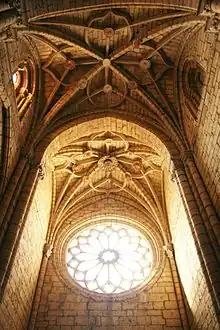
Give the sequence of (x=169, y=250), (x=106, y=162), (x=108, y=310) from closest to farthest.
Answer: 1. (x=108, y=310)
2. (x=169, y=250)
3. (x=106, y=162)

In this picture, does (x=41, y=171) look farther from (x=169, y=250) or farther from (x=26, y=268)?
(x=169, y=250)

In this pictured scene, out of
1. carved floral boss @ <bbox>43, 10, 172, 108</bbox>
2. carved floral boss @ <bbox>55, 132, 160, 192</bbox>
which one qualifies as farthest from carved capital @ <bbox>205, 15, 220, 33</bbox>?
carved floral boss @ <bbox>55, 132, 160, 192</bbox>

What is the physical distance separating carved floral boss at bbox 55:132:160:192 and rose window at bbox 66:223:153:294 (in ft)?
5.50

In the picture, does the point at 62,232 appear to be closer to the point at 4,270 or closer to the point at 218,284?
the point at 4,270

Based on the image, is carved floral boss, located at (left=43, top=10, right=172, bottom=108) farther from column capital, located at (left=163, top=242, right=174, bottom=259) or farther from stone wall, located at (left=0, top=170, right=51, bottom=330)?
column capital, located at (left=163, top=242, right=174, bottom=259)

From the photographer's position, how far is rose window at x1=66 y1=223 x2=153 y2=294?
11.4 m

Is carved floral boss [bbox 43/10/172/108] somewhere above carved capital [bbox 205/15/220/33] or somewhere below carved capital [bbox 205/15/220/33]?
above

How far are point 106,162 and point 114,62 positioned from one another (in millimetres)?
3397

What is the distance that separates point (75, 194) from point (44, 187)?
2233mm

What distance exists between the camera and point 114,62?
11.6m

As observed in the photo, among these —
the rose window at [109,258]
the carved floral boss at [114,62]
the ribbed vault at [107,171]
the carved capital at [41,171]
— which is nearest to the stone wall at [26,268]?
the carved capital at [41,171]

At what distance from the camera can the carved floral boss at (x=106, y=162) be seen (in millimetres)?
12883

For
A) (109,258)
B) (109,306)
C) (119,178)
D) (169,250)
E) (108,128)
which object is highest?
(119,178)

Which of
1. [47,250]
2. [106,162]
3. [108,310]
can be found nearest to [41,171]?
[47,250]
